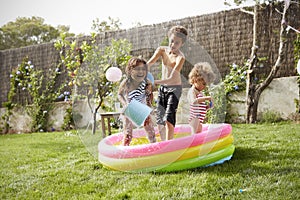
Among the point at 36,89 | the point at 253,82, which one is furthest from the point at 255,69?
the point at 36,89

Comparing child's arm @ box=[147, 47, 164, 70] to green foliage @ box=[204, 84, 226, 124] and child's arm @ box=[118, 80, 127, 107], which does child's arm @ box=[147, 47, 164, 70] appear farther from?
green foliage @ box=[204, 84, 226, 124]

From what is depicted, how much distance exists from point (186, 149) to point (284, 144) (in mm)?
1526

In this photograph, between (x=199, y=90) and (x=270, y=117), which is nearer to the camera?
(x=199, y=90)

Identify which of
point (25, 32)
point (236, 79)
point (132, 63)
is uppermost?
point (25, 32)

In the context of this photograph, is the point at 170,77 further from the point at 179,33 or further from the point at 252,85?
the point at 252,85

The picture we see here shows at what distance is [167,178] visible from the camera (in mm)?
2912

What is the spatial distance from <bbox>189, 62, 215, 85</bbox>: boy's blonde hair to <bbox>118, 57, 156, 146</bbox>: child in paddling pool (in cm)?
36

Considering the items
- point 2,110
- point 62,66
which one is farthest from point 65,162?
point 2,110

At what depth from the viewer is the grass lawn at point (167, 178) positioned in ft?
8.25

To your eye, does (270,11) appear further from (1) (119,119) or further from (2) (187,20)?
(1) (119,119)

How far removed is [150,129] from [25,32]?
16.3 m

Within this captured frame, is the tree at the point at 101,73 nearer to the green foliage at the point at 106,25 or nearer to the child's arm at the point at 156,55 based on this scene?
the child's arm at the point at 156,55

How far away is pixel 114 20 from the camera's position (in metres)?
6.70

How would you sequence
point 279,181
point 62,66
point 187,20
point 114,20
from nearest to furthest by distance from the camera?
point 279,181, point 187,20, point 114,20, point 62,66
